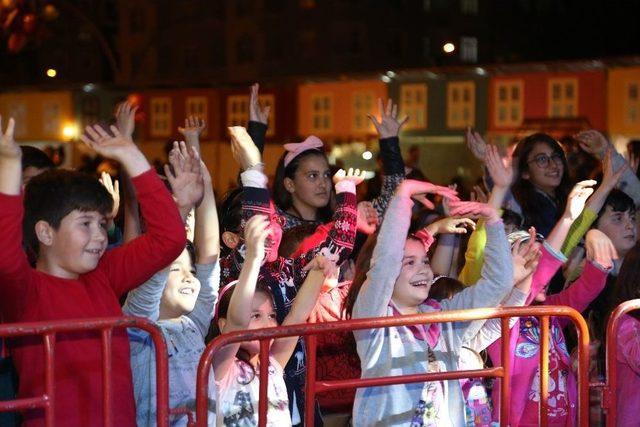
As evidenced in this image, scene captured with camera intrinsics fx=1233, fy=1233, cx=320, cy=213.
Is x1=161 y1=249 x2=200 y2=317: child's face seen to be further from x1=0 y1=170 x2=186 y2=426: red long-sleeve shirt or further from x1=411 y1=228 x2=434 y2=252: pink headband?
x1=411 y1=228 x2=434 y2=252: pink headband

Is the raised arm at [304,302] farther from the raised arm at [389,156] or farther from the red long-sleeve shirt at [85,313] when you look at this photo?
the raised arm at [389,156]

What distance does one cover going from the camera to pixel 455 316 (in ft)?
17.0

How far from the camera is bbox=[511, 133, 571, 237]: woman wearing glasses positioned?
809cm

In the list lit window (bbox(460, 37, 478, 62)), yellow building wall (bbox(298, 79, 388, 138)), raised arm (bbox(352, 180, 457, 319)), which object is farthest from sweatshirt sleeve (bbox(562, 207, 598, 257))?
lit window (bbox(460, 37, 478, 62))

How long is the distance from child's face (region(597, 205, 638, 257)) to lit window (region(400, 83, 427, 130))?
19318mm

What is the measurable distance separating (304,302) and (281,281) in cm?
76

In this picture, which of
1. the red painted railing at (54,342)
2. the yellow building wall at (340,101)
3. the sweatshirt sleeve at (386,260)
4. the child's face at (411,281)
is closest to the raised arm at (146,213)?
the red painted railing at (54,342)

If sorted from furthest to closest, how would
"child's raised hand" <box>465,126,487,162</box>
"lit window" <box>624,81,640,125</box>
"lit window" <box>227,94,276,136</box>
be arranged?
1. "lit window" <box>227,94,276,136</box>
2. "lit window" <box>624,81,640,125</box>
3. "child's raised hand" <box>465,126,487,162</box>

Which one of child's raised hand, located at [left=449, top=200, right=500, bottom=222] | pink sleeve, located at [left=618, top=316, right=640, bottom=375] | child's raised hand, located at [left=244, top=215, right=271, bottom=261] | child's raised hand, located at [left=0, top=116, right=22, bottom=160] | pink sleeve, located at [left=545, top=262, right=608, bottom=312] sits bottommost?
pink sleeve, located at [left=618, top=316, right=640, bottom=375]

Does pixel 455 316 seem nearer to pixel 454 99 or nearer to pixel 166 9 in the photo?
pixel 454 99

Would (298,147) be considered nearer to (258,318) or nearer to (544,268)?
(544,268)

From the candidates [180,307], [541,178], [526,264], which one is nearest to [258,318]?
[180,307]

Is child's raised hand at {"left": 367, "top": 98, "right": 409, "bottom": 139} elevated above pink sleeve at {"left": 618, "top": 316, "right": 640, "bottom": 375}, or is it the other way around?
child's raised hand at {"left": 367, "top": 98, "right": 409, "bottom": 139}

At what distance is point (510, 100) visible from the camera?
25875mm
